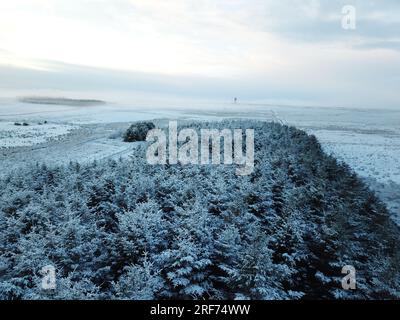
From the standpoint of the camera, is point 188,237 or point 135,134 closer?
point 188,237

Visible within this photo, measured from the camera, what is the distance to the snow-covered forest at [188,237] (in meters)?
5.76

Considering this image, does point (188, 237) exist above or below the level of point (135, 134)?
below

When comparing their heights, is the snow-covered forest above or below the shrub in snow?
below

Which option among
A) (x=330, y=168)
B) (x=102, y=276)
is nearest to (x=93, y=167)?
(x=102, y=276)

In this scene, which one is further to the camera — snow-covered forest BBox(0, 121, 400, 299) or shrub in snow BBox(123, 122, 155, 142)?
shrub in snow BBox(123, 122, 155, 142)

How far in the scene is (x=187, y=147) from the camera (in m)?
15.1

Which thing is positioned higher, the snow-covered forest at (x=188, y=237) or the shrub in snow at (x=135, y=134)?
the shrub in snow at (x=135, y=134)

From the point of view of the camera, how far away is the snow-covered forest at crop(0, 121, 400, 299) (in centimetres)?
576

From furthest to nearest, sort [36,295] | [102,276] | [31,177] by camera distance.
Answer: [31,177] < [102,276] < [36,295]

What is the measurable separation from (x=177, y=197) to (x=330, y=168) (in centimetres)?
826

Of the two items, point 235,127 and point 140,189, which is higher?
point 235,127

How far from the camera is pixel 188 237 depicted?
21.6 ft

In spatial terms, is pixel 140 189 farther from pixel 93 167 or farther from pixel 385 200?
pixel 385 200

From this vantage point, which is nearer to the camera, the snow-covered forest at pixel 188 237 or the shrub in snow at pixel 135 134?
the snow-covered forest at pixel 188 237
